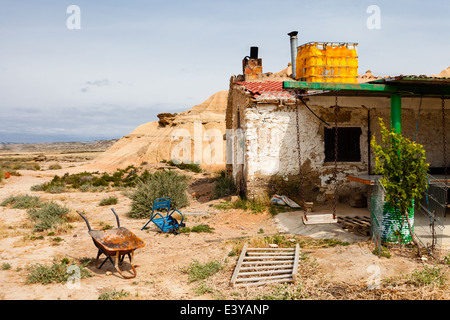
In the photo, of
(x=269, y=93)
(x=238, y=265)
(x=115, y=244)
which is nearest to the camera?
(x=238, y=265)

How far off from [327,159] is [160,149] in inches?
956

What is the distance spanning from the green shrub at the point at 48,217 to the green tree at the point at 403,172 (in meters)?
8.08

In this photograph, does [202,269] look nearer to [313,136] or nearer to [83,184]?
[313,136]

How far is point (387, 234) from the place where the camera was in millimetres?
7156

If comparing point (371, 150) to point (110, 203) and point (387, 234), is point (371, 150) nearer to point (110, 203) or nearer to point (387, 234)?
point (387, 234)

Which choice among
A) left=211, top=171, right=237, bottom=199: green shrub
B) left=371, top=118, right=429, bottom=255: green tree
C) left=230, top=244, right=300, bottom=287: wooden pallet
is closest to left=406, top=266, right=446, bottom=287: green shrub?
left=371, top=118, right=429, bottom=255: green tree

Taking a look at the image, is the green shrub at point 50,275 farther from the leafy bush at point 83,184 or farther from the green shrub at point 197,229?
the leafy bush at point 83,184

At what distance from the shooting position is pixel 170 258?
24.7ft

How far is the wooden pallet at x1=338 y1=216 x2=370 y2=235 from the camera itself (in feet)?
26.9

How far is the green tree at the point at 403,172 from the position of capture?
680cm

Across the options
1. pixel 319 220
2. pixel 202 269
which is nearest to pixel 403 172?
pixel 319 220

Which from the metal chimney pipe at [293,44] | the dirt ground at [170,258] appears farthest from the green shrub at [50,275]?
the metal chimney pipe at [293,44]

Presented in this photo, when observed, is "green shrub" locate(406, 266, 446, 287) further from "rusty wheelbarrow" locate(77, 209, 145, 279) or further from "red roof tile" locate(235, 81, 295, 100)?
"red roof tile" locate(235, 81, 295, 100)

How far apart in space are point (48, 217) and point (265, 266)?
6801 millimetres
